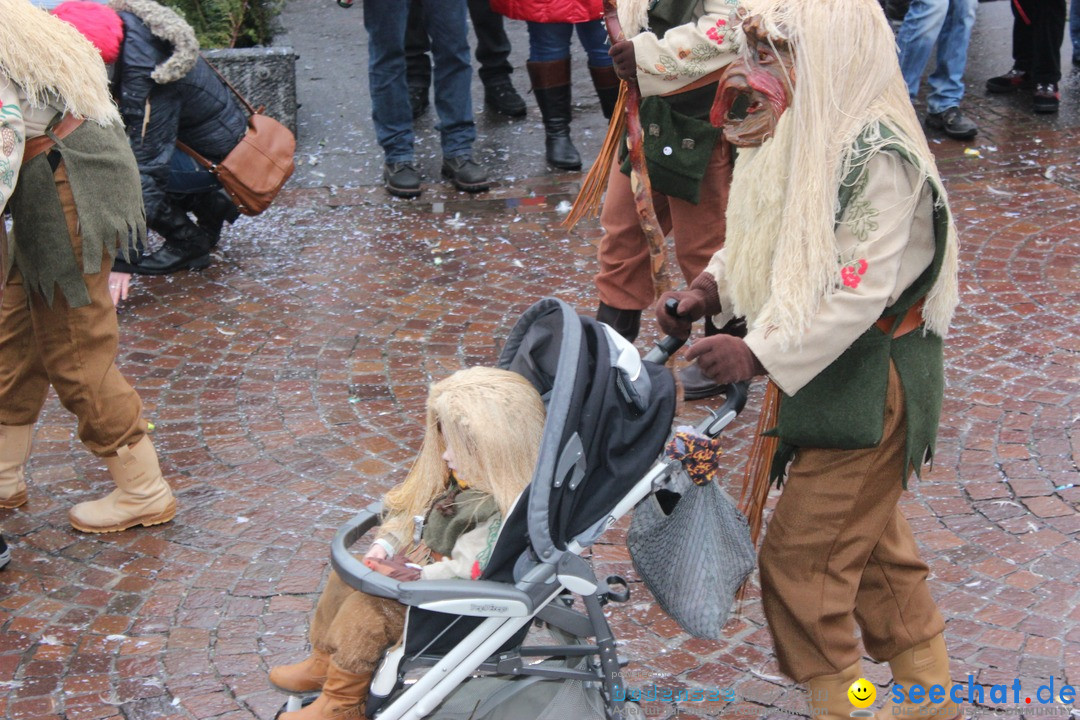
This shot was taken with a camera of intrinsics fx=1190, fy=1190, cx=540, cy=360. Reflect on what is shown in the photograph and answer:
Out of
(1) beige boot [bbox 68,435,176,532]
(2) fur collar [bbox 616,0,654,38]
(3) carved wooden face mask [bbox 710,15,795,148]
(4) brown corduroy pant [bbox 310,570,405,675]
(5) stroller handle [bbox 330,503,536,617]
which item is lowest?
(1) beige boot [bbox 68,435,176,532]

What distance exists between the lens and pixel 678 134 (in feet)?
14.7

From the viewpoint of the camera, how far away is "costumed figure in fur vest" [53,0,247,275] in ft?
17.8

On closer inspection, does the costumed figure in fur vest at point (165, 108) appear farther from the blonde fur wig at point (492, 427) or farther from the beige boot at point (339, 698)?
the beige boot at point (339, 698)

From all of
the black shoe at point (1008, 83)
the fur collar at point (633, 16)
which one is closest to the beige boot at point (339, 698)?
the fur collar at point (633, 16)

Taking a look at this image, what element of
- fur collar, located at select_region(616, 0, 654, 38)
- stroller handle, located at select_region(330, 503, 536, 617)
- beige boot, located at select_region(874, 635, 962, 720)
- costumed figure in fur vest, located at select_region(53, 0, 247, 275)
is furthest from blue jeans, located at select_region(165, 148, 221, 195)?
beige boot, located at select_region(874, 635, 962, 720)

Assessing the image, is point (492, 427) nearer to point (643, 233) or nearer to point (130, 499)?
point (130, 499)

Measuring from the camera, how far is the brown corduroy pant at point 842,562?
2.93 metres

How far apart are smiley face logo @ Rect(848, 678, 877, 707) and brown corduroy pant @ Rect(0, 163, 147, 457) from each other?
8.29 feet

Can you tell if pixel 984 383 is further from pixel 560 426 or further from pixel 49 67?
pixel 49 67

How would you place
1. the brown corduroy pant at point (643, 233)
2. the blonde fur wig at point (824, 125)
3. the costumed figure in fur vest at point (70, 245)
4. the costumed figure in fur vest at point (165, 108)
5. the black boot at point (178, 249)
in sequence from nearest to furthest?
the blonde fur wig at point (824, 125) < the costumed figure in fur vest at point (70, 245) < the brown corduroy pant at point (643, 233) < the costumed figure in fur vest at point (165, 108) < the black boot at point (178, 249)

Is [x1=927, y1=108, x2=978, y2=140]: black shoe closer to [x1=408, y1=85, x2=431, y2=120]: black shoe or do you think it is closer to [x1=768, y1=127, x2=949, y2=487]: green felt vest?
[x1=408, y1=85, x2=431, y2=120]: black shoe

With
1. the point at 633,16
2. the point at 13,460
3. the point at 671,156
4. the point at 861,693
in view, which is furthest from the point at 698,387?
the point at 13,460

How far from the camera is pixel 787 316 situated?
2.72 meters

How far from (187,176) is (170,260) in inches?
19.0
